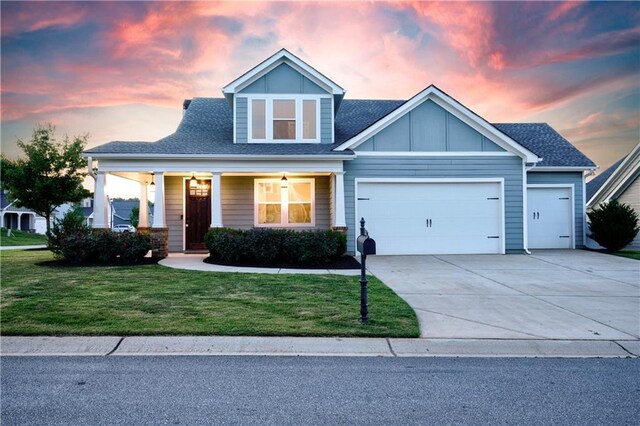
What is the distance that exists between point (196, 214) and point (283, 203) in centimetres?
347

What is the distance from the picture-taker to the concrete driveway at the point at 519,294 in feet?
19.1

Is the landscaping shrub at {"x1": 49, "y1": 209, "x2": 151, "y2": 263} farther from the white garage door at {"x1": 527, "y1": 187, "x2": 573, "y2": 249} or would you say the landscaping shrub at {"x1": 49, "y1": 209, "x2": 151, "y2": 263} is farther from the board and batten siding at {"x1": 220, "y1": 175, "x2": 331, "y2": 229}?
the white garage door at {"x1": 527, "y1": 187, "x2": 573, "y2": 249}

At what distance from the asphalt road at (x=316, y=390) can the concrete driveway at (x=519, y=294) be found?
103 cm

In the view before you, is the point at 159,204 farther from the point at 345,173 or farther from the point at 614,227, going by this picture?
the point at 614,227

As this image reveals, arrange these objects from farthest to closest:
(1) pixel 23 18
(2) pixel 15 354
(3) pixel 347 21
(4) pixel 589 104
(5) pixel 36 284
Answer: (4) pixel 589 104, (3) pixel 347 21, (1) pixel 23 18, (5) pixel 36 284, (2) pixel 15 354

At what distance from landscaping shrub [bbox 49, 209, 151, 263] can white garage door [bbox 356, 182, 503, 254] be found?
23.9 feet

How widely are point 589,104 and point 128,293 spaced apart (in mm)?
21083

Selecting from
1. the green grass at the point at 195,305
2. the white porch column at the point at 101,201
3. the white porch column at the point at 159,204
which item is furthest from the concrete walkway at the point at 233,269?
the white porch column at the point at 101,201

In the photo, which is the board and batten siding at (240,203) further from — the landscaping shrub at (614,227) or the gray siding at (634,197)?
the gray siding at (634,197)

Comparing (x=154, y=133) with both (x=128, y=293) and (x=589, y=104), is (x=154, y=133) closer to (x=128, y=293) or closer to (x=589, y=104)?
(x=128, y=293)

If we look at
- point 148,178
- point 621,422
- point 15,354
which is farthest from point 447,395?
point 148,178

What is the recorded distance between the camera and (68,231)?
12883 millimetres

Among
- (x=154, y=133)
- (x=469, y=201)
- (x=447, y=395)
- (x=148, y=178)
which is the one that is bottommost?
(x=447, y=395)

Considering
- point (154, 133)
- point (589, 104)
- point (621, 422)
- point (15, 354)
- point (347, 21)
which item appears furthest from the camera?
point (154, 133)
